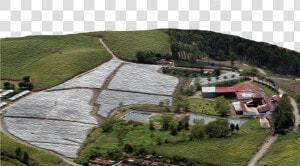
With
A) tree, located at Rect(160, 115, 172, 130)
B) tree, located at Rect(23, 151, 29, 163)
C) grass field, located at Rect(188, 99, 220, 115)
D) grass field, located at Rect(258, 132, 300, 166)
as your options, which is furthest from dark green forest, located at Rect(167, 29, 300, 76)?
tree, located at Rect(23, 151, 29, 163)

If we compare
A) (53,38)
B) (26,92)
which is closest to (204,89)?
(26,92)

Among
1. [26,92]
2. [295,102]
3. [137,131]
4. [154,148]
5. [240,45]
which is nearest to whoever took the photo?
[154,148]

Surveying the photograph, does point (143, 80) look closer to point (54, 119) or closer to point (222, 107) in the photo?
point (222, 107)

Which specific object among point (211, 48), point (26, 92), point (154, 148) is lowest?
point (154, 148)

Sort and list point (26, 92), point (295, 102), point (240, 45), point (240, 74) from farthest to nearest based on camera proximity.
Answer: point (240, 45), point (240, 74), point (26, 92), point (295, 102)

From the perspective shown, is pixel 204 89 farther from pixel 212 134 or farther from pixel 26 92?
pixel 26 92

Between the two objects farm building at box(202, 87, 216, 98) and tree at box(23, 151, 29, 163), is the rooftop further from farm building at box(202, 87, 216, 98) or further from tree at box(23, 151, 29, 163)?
tree at box(23, 151, 29, 163)

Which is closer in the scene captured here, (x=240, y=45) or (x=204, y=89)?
(x=204, y=89)
